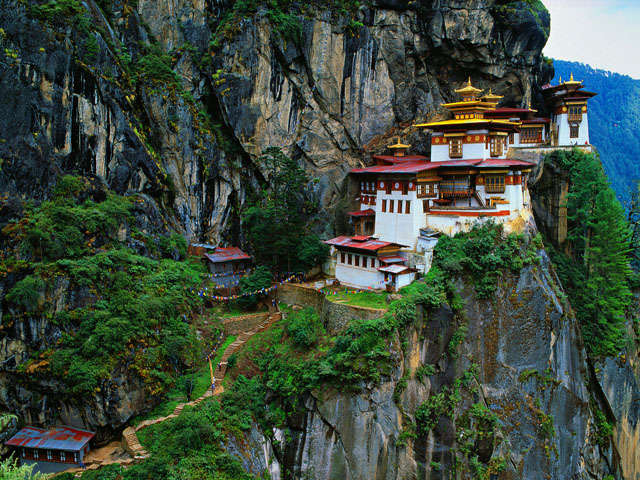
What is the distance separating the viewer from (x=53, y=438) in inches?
838

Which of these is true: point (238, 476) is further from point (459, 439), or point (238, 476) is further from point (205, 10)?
point (205, 10)

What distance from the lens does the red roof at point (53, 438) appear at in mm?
20859

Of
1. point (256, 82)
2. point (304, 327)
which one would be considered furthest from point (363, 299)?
point (256, 82)

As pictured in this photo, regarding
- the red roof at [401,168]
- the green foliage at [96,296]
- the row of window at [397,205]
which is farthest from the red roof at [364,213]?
the green foliage at [96,296]

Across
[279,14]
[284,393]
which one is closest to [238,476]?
[284,393]

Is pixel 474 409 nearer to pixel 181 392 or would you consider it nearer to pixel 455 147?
pixel 181 392

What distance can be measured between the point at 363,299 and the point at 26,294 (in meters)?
15.7

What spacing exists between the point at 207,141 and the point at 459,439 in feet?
76.3

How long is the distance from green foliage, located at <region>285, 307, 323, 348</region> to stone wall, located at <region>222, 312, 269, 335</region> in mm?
2562

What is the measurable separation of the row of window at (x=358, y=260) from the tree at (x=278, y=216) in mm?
3440

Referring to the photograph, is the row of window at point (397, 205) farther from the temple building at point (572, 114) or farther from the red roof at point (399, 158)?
the temple building at point (572, 114)

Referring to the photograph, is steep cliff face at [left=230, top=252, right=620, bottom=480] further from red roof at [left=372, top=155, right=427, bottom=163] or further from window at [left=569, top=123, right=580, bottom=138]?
window at [left=569, top=123, right=580, bottom=138]

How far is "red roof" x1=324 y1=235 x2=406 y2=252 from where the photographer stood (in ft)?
95.4

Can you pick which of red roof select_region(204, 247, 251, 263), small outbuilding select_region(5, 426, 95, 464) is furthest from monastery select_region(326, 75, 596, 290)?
small outbuilding select_region(5, 426, 95, 464)
